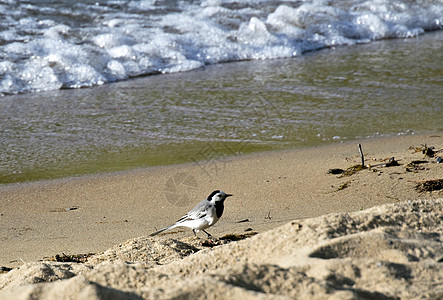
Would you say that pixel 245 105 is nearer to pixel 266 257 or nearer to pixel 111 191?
pixel 111 191

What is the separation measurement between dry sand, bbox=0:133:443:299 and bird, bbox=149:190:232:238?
120mm

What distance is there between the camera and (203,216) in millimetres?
4203

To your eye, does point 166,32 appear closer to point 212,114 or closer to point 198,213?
point 212,114

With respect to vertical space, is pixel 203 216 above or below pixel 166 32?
below

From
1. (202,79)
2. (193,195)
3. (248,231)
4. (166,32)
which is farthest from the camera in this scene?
Result: (166,32)

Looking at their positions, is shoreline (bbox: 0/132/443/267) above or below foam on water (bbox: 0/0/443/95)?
below

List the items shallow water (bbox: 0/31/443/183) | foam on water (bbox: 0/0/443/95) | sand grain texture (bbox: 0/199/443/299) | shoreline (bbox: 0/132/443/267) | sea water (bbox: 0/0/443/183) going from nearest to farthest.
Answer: sand grain texture (bbox: 0/199/443/299)
shoreline (bbox: 0/132/443/267)
shallow water (bbox: 0/31/443/183)
sea water (bbox: 0/0/443/183)
foam on water (bbox: 0/0/443/95)

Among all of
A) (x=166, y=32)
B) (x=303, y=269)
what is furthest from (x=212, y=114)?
(x=166, y=32)

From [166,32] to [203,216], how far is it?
8388 mm

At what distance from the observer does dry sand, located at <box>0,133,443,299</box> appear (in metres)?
2.31

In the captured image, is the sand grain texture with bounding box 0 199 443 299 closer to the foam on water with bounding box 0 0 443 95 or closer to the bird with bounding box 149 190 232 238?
the bird with bounding box 149 190 232 238

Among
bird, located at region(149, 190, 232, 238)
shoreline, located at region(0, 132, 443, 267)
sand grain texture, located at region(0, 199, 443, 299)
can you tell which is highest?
sand grain texture, located at region(0, 199, 443, 299)

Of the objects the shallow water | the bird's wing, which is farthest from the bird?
the shallow water

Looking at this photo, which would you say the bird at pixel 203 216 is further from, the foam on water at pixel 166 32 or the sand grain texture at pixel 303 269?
the foam on water at pixel 166 32
